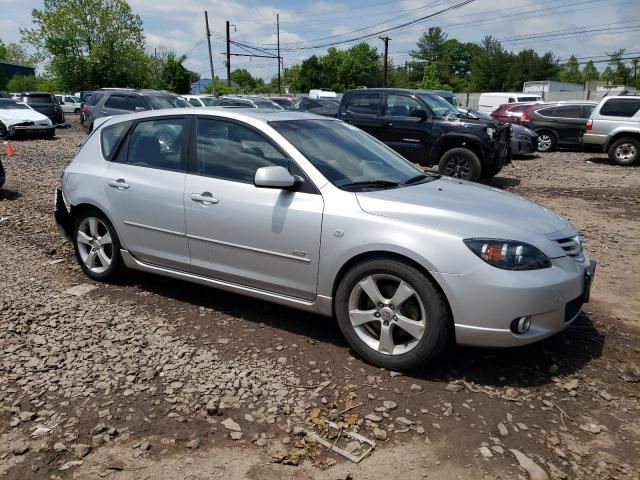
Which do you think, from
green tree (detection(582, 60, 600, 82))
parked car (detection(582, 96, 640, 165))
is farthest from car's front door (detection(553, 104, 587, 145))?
green tree (detection(582, 60, 600, 82))

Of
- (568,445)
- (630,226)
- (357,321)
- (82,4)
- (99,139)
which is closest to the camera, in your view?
(568,445)

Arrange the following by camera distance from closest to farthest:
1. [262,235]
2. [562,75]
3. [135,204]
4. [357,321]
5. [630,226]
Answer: [357,321] < [262,235] < [135,204] < [630,226] < [562,75]

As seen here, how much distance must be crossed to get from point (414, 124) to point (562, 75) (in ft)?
292

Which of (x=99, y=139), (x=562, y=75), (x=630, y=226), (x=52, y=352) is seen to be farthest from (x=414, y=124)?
(x=562, y=75)

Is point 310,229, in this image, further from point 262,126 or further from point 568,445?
A: point 568,445

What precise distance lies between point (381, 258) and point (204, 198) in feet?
4.85

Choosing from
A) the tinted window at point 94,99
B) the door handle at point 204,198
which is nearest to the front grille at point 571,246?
the door handle at point 204,198

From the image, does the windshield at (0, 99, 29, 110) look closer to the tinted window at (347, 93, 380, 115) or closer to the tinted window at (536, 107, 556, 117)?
the tinted window at (347, 93, 380, 115)

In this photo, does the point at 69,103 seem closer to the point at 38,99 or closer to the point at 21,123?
the point at 38,99

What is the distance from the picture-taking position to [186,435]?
2969 mm

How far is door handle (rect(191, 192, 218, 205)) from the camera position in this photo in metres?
4.14

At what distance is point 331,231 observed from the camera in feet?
12.0

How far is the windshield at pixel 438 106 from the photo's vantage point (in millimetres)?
10945

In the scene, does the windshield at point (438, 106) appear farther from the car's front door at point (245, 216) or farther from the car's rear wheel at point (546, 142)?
the car's rear wheel at point (546, 142)
